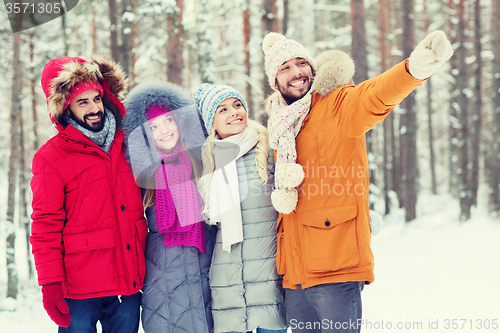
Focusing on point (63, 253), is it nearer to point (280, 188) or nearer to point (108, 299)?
point (108, 299)

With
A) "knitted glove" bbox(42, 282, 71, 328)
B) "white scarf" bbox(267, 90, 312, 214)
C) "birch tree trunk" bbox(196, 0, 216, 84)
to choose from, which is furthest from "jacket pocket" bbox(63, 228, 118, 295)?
"birch tree trunk" bbox(196, 0, 216, 84)

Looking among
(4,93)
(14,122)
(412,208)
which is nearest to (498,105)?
(412,208)

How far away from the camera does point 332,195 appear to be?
227 cm

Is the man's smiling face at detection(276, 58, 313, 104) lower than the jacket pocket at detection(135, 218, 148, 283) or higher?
higher

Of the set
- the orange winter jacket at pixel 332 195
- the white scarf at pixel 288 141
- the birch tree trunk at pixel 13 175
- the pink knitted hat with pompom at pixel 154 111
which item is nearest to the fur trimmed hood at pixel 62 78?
the pink knitted hat with pompom at pixel 154 111

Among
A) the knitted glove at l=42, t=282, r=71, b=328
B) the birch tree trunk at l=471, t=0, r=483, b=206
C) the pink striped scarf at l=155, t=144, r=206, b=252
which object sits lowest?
the knitted glove at l=42, t=282, r=71, b=328

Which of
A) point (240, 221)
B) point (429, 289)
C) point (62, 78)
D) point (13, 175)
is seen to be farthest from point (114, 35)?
point (429, 289)

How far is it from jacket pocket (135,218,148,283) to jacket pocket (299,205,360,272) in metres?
1.23

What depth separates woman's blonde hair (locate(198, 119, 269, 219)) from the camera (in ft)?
8.84

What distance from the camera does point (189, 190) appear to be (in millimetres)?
2709

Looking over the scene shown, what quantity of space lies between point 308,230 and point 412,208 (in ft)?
35.4

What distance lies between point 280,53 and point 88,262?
82.1 inches

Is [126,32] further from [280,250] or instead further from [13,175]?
[280,250]

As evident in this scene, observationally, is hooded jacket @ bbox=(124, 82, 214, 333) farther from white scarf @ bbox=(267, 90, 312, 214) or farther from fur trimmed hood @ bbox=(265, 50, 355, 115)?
fur trimmed hood @ bbox=(265, 50, 355, 115)
